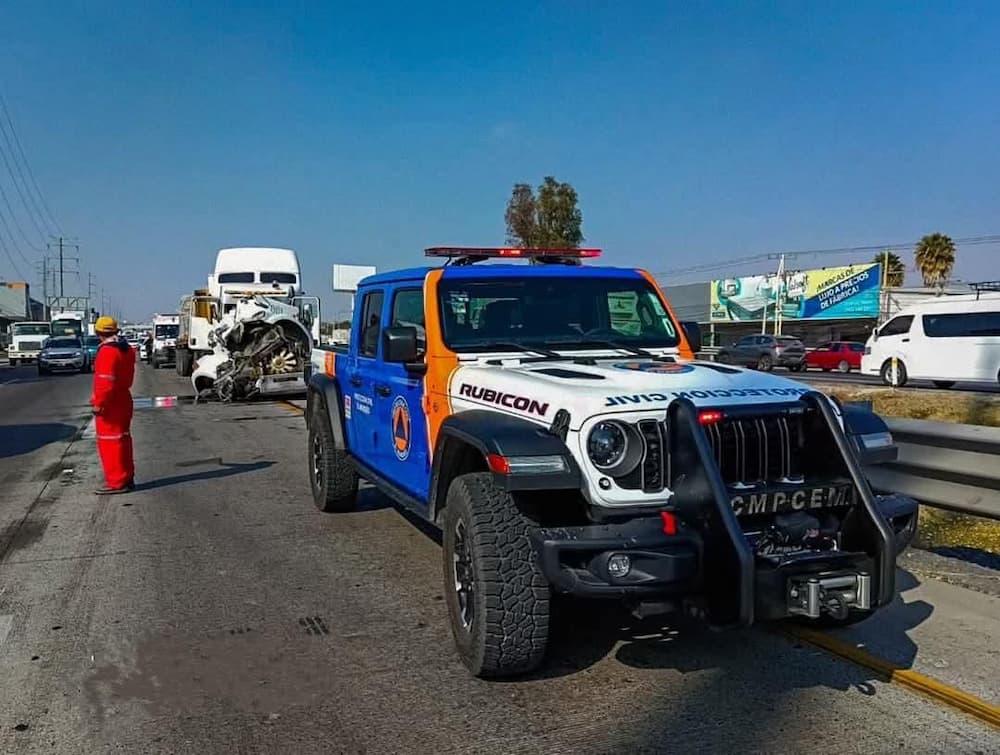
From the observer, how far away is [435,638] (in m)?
4.63

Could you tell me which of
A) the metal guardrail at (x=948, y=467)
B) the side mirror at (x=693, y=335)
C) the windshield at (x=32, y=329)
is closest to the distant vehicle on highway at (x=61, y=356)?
the windshield at (x=32, y=329)

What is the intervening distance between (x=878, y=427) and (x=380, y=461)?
316 centimetres

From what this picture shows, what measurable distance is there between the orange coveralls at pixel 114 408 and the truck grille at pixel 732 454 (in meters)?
6.22

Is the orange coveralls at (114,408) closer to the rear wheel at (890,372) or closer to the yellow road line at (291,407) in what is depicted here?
the yellow road line at (291,407)

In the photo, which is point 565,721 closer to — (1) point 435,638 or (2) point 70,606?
(1) point 435,638

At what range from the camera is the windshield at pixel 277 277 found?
2261cm

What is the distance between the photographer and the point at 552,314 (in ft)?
18.2

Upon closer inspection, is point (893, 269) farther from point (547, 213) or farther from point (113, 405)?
point (113, 405)

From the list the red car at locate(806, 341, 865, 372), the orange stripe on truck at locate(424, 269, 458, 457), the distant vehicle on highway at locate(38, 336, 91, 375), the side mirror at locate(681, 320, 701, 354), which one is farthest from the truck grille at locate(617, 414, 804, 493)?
the distant vehicle on highway at locate(38, 336, 91, 375)

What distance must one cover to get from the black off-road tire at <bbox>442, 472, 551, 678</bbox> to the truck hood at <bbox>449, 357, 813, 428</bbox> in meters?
0.49

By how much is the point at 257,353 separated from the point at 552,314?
47.8 ft

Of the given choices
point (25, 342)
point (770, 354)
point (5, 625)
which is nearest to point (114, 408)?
point (5, 625)

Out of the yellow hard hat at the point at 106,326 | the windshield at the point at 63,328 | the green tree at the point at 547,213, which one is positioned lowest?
the windshield at the point at 63,328

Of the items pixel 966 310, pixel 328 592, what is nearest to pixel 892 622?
pixel 328 592
